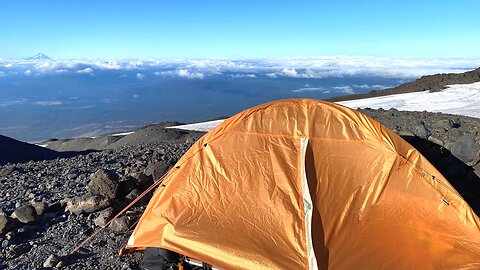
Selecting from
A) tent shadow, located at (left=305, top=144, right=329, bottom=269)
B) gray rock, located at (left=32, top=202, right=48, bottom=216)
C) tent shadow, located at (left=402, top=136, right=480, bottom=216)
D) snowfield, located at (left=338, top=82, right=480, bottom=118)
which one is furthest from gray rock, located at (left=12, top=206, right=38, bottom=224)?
snowfield, located at (left=338, top=82, right=480, bottom=118)

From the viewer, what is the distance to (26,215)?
6.35 m

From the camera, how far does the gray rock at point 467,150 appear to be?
7.75 meters

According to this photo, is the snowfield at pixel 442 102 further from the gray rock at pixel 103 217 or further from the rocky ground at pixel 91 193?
the gray rock at pixel 103 217

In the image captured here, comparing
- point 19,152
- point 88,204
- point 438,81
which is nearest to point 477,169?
point 88,204

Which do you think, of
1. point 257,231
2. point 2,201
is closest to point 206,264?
point 257,231

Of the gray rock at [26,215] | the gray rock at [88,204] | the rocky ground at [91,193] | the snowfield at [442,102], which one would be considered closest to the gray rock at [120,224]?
the rocky ground at [91,193]

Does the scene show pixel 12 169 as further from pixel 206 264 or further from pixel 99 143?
pixel 99 143

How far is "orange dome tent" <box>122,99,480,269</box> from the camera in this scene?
15.3ft

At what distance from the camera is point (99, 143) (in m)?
27.9

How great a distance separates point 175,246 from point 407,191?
3.33 meters

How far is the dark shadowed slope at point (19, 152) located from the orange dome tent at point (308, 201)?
1598 cm

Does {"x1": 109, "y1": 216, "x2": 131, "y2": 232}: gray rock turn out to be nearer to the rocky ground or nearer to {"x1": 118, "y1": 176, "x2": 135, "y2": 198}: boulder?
the rocky ground

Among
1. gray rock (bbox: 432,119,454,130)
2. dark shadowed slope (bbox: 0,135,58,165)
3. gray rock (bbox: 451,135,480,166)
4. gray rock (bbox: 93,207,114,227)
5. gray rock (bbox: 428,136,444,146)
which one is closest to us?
gray rock (bbox: 93,207,114,227)

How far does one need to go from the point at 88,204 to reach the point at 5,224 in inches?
49.5
